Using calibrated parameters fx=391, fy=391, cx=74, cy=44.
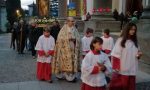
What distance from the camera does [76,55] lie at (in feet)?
→ 34.8

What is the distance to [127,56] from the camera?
7.62 metres

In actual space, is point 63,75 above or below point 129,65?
below

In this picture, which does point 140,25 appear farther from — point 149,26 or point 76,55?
point 76,55

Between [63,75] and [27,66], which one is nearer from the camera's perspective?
[63,75]

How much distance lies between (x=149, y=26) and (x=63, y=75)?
2914 millimetres

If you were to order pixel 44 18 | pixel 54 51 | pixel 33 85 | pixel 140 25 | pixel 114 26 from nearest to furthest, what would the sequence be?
1. pixel 33 85
2. pixel 54 51
3. pixel 140 25
4. pixel 44 18
5. pixel 114 26

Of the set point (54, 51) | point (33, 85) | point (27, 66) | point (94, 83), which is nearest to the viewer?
point (94, 83)

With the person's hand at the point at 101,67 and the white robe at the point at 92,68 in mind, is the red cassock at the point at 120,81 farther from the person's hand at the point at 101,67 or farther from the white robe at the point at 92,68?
the person's hand at the point at 101,67

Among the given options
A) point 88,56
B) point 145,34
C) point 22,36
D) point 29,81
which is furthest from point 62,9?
point 88,56

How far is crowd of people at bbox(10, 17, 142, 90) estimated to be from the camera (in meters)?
6.83

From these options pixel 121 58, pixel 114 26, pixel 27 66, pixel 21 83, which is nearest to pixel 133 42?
pixel 121 58

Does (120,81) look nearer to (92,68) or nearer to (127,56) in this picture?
(127,56)

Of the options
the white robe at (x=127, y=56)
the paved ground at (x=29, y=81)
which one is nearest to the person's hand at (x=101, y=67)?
the white robe at (x=127, y=56)

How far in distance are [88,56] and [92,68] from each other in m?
0.25
